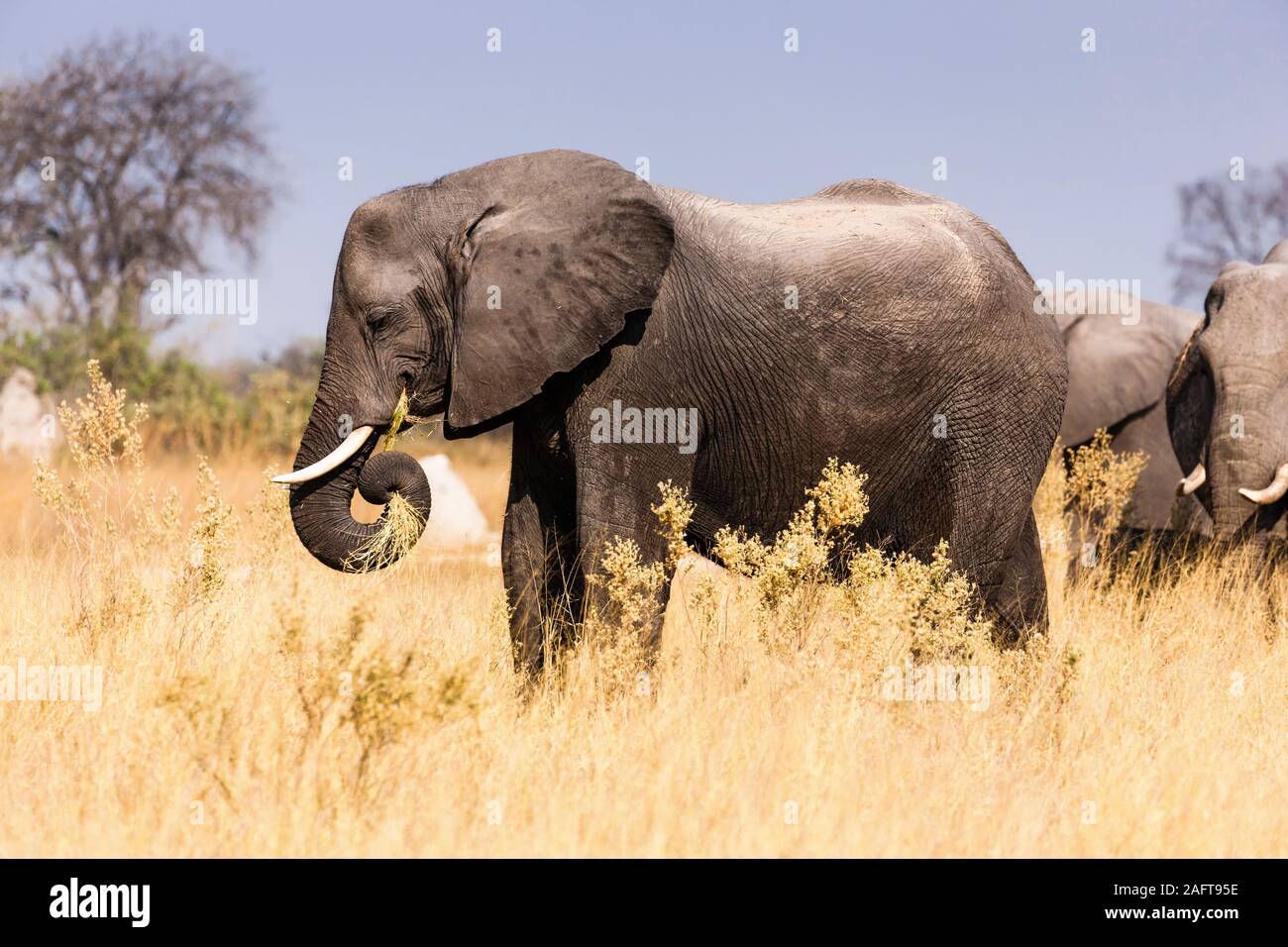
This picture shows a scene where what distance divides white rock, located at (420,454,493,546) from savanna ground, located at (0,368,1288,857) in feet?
26.2

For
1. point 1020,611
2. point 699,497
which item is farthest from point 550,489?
point 1020,611

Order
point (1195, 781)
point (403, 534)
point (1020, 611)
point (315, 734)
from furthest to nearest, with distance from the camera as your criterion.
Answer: point (1020, 611) → point (403, 534) → point (1195, 781) → point (315, 734)

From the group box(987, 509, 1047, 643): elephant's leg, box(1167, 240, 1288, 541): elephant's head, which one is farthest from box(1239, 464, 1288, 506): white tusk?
box(987, 509, 1047, 643): elephant's leg

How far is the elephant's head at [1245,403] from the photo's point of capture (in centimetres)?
937

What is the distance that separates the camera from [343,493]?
6.54 meters

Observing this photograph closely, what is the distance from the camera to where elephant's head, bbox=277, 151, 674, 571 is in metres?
6.48

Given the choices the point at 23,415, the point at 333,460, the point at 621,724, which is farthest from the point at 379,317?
the point at 23,415

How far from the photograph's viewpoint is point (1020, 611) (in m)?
7.66
